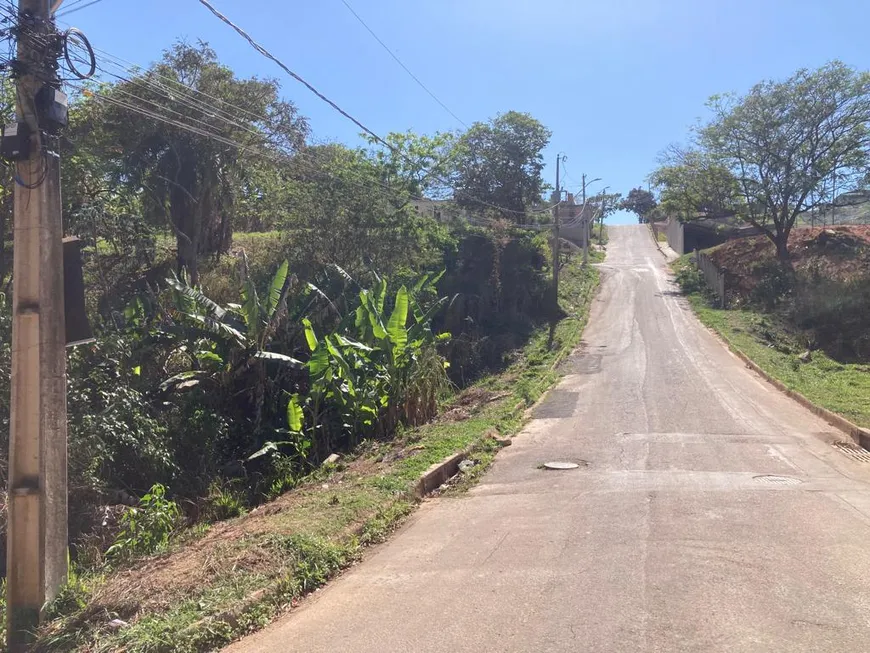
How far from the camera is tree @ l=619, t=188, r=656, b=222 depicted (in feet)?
345

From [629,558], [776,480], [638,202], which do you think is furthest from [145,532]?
[638,202]

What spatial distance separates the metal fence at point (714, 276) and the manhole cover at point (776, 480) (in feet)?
89.1

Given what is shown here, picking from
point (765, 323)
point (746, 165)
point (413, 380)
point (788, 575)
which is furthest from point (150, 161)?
point (746, 165)

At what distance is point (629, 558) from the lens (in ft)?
20.1

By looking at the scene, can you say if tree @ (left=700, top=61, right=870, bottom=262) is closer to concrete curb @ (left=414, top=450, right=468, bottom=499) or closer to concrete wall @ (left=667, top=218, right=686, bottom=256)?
concrete wall @ (left=667, top=218, right=686, bottom=256)

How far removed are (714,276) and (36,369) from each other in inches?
1492

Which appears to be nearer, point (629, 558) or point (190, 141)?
point (629, 558)

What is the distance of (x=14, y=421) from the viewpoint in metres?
5.89

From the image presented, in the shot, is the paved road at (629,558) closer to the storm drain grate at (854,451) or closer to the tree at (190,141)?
the storm drain grate at (854,451)

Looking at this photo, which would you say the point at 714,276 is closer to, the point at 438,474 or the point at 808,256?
the point at 808,256

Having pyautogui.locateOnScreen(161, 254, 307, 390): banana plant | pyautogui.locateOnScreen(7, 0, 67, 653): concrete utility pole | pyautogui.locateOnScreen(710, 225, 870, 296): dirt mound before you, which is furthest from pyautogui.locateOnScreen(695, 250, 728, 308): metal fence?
pyautogui.locateOnScreen(7, 0, 67, 653): concrete utility pole

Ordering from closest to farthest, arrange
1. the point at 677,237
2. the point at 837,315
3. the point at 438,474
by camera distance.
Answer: the point at 438,474 → the point at 837,315 → the point at 677,237

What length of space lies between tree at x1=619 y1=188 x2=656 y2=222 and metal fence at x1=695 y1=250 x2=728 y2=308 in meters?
63.1

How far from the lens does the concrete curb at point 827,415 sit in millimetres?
12641
